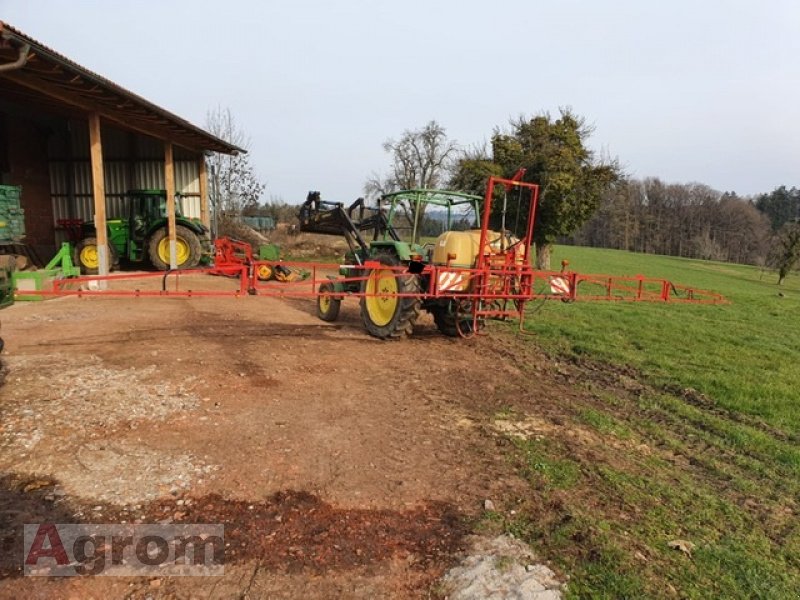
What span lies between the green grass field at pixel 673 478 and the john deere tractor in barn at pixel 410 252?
1975 millimetres

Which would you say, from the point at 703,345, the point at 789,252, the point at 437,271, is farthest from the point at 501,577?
the point at 789,252

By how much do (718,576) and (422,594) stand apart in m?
1.53

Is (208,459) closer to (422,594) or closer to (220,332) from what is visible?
(422,594)

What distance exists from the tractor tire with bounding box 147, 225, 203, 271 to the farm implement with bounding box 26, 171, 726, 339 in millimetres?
6156

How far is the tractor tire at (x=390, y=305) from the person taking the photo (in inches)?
298

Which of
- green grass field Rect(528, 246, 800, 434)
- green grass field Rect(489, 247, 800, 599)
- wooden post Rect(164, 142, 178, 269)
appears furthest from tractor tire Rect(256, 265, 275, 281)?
green grass field Rect(489, 247, 800, 599)

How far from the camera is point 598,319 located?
10891 millimetres

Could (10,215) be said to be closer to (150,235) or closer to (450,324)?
(150,235)

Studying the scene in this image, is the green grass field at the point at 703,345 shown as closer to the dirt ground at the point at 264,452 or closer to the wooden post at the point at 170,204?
the dirt ground at the point at 264,452

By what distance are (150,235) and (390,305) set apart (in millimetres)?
9641

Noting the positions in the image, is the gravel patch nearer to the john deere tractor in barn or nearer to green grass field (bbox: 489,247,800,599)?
green grass field (bbox: 489,247,800,599)

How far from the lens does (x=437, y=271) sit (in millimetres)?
6703

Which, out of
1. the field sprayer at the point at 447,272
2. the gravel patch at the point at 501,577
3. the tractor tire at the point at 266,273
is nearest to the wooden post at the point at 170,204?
the tractor tire at the point at 266,273

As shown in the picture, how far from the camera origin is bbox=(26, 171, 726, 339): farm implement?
269 inches
